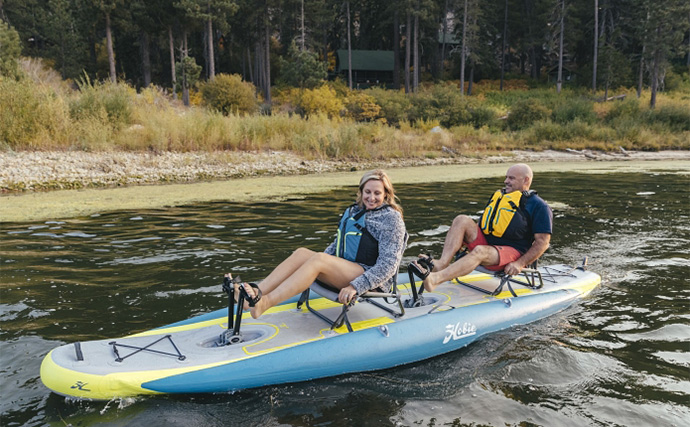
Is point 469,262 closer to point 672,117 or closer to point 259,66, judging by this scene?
point 672,117

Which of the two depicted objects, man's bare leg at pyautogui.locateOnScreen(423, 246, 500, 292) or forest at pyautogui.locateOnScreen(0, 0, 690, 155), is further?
forest at pyautogui.locateOnScreen(0, 0, 690, 155)

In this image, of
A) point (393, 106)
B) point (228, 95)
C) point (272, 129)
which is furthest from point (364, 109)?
point (272, 129)

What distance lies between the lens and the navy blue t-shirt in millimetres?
5316

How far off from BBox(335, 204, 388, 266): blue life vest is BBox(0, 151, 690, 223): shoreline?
7193mm

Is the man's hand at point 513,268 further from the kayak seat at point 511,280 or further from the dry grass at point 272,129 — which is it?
the dry grass at point 272,129

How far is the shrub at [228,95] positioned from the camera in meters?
27.0

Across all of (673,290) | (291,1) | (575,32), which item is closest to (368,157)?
(673,290)

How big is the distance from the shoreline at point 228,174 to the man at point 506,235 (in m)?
6.89

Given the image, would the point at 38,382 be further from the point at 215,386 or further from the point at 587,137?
the point at 587,137

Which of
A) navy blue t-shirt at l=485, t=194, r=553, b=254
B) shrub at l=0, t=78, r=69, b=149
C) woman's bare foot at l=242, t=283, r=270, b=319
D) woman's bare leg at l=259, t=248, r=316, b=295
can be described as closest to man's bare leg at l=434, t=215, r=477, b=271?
navy blue t-shirt at l=485, t=194, r=553, b=254

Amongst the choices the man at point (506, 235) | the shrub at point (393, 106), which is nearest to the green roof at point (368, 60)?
the shrub at point (393, 106)

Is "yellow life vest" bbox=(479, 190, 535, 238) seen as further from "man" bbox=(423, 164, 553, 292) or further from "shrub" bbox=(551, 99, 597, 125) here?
"shrub" bbox=(551, 99, 597, 125)

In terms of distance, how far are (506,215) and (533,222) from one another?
291 millimetres

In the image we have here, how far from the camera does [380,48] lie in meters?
54.2
